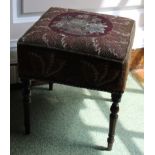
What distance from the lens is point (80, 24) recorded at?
1.04 metres

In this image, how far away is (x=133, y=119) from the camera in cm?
127

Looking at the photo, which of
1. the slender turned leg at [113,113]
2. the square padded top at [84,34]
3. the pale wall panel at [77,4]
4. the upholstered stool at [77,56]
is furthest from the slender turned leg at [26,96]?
the pale wall panel at [77,4]

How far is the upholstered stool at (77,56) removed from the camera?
923mm

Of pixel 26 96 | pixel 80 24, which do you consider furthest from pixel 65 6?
pixel 26 96

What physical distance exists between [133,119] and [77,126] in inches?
9.1

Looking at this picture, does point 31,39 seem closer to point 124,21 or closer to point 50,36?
point 50,36

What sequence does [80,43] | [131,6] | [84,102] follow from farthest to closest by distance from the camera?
[131,6] → [84,102] → [80,43]

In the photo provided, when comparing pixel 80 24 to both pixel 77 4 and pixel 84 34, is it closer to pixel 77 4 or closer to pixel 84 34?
pixel 84 34

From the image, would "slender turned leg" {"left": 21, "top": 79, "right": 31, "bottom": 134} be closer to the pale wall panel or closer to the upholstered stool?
the upholstered stool

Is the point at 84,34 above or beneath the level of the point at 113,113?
above

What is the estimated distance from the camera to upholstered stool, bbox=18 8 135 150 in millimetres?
923

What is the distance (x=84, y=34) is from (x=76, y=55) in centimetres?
9
